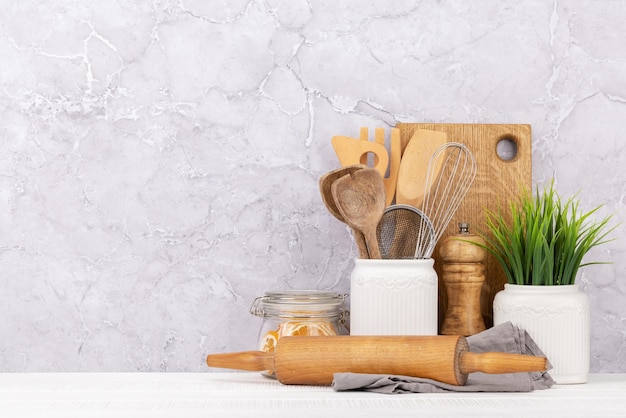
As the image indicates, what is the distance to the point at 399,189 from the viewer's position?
1.29m

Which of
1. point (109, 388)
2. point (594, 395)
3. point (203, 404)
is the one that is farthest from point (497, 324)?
point (109, 388)

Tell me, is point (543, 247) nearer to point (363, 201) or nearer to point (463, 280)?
point (463, 280)

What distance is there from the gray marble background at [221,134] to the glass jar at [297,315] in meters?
0.10

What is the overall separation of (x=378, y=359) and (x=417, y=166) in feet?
1.15

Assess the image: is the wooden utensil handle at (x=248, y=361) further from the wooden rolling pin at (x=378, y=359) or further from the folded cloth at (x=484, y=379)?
the folded cloth at (x=484, y=379)

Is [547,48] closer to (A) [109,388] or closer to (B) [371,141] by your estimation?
(B) [371,141]

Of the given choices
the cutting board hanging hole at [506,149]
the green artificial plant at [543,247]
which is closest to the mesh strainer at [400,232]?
the green artificial plant at [543,247]

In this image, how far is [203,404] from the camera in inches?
40.3

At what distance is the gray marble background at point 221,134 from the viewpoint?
1327 millimetres

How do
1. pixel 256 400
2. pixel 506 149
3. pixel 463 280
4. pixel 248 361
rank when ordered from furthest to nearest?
pixel 506 149 < pixel 463 280 < pixel 248 361 < pixel 256 400

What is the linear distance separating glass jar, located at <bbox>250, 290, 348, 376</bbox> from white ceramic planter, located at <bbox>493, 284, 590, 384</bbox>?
0.27 meters

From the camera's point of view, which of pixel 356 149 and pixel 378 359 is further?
pixel 356 149

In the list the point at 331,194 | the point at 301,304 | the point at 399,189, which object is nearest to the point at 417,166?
the point at 399,189

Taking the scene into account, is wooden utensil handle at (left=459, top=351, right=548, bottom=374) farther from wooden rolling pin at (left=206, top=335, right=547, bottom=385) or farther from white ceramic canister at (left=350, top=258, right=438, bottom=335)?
white ceramic canister at (left=350, top=258, right=438, bottom=335)
